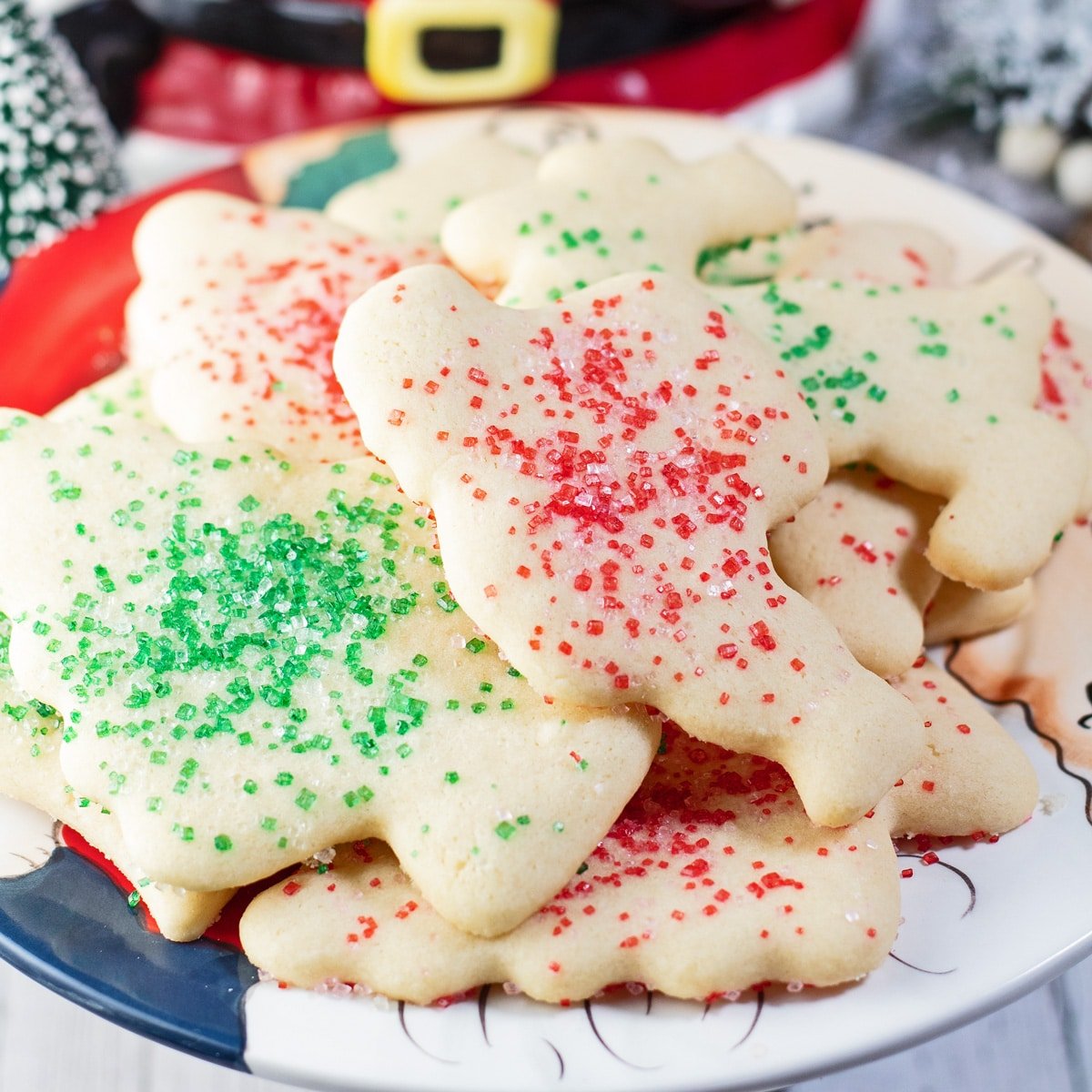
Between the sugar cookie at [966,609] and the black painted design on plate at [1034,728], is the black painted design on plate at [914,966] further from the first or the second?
the sugar cookie at [966,609]

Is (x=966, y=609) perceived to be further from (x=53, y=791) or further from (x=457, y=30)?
(x=457, y=30)

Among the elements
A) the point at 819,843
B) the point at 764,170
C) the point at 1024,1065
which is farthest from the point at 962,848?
the point at 764,170

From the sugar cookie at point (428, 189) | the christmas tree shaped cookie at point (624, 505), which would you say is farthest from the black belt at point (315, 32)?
the christmas tree shaped cookie at point (624, 505)

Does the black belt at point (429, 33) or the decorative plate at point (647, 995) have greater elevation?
the black belt at point (429, 33)

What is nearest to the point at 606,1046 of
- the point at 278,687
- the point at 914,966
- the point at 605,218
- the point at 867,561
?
the point at 914,966

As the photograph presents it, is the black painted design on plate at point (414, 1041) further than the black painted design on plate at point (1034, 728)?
No

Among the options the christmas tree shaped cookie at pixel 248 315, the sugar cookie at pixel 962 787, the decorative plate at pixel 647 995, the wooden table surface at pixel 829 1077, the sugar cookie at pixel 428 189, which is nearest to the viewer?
the decorative plate at pixel 647 995

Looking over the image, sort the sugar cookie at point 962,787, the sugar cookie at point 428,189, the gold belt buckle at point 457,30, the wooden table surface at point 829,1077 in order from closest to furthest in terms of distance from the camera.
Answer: the sugar cookie at point 962,787
the wooden table surface at point 829,1077
the sugar cookie at point 428,189
the gold belt buckle at point 457,30
